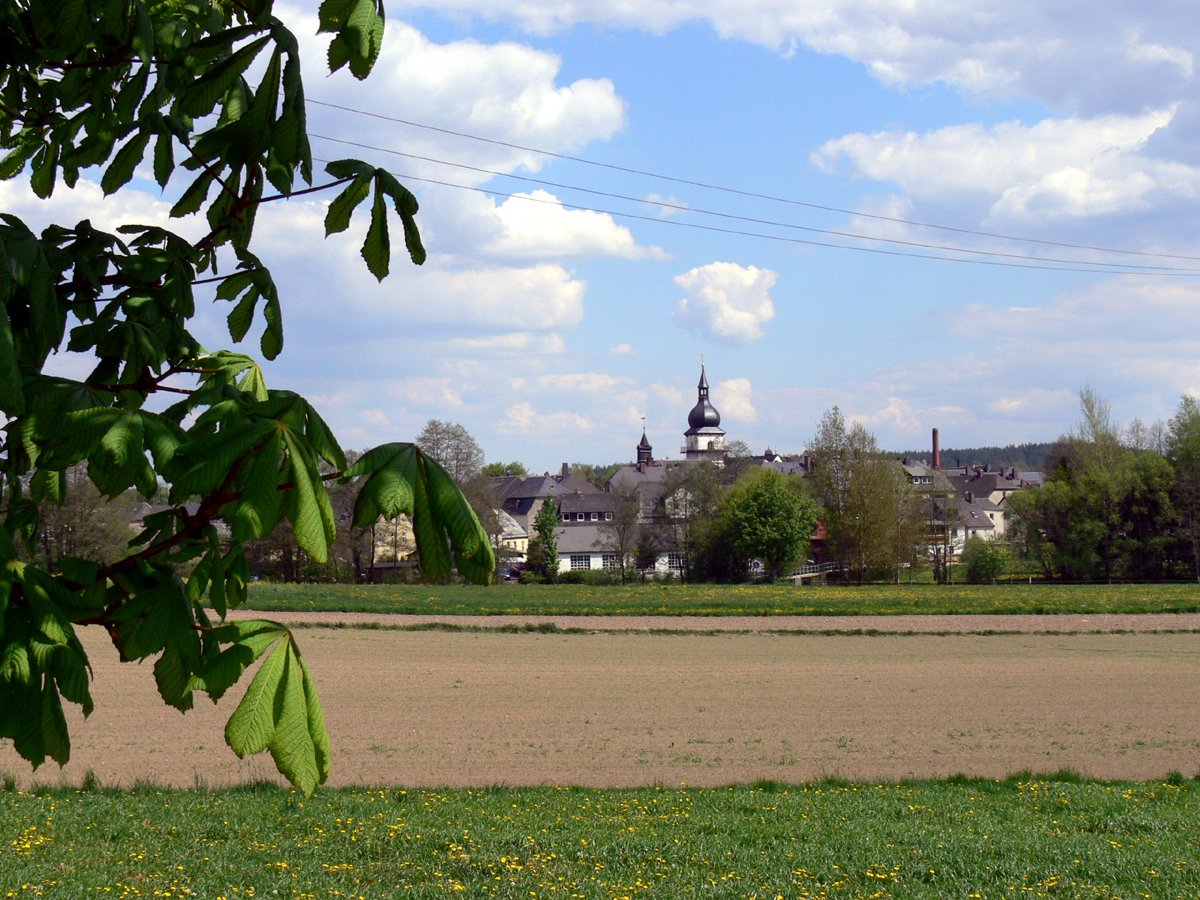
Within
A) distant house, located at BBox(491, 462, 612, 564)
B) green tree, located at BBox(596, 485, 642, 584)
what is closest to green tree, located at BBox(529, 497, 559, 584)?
green tree, located at BBox(596, 485, 642, 584)

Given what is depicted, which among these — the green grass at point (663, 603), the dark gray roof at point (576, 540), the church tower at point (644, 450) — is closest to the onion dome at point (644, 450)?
the church tower at point (644, 450)

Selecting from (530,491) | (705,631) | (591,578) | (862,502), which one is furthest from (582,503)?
(705,631)

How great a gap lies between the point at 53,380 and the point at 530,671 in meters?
18.9

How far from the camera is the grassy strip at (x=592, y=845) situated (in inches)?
257

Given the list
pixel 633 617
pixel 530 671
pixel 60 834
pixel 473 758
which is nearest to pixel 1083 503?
pixel 633 617

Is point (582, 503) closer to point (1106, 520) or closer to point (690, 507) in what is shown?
point (690, 507)

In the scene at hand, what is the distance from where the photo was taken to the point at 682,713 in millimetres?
16141

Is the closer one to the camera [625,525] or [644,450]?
[625,525]

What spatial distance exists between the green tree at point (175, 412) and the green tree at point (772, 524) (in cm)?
6061

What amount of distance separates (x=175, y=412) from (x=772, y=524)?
202ft

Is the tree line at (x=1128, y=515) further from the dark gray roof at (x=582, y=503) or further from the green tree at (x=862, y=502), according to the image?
the dark gray roof at (x=582, y=503)

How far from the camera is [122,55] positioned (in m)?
2.81

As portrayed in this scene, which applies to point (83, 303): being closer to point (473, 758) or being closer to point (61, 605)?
point (61, 605)

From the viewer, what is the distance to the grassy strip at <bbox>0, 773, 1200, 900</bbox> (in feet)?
21.4
